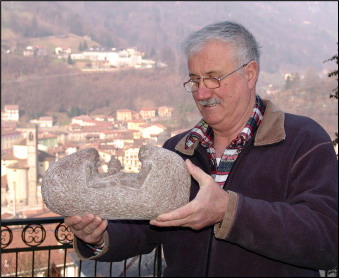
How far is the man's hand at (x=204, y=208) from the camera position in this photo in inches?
64.7

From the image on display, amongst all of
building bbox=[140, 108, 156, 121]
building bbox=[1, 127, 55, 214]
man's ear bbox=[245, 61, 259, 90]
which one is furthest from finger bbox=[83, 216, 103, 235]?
building bbox=[1, 127, 55, 214]

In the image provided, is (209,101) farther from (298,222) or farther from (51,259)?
(51,259)

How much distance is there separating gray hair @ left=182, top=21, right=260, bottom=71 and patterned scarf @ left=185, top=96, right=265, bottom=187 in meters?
0.27

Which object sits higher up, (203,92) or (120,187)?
(203,92)

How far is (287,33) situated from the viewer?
73.6 m

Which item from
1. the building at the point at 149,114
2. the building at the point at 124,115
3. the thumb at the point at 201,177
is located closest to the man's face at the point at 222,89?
the thumb at the point at 201,177

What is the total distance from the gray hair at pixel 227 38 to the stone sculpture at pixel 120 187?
1.58 ft

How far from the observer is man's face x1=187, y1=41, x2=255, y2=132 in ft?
6.64

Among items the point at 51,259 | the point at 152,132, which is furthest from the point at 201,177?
the point at 152,132

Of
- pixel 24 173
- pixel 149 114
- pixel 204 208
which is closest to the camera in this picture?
pixel 204 208

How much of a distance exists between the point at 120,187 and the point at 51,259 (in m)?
13.7

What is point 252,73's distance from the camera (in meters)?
2.19

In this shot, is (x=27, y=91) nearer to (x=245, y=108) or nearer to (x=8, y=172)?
(x=8, y=172)

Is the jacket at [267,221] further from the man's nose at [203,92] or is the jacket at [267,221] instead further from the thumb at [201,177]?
the man's nose at [203,92]
